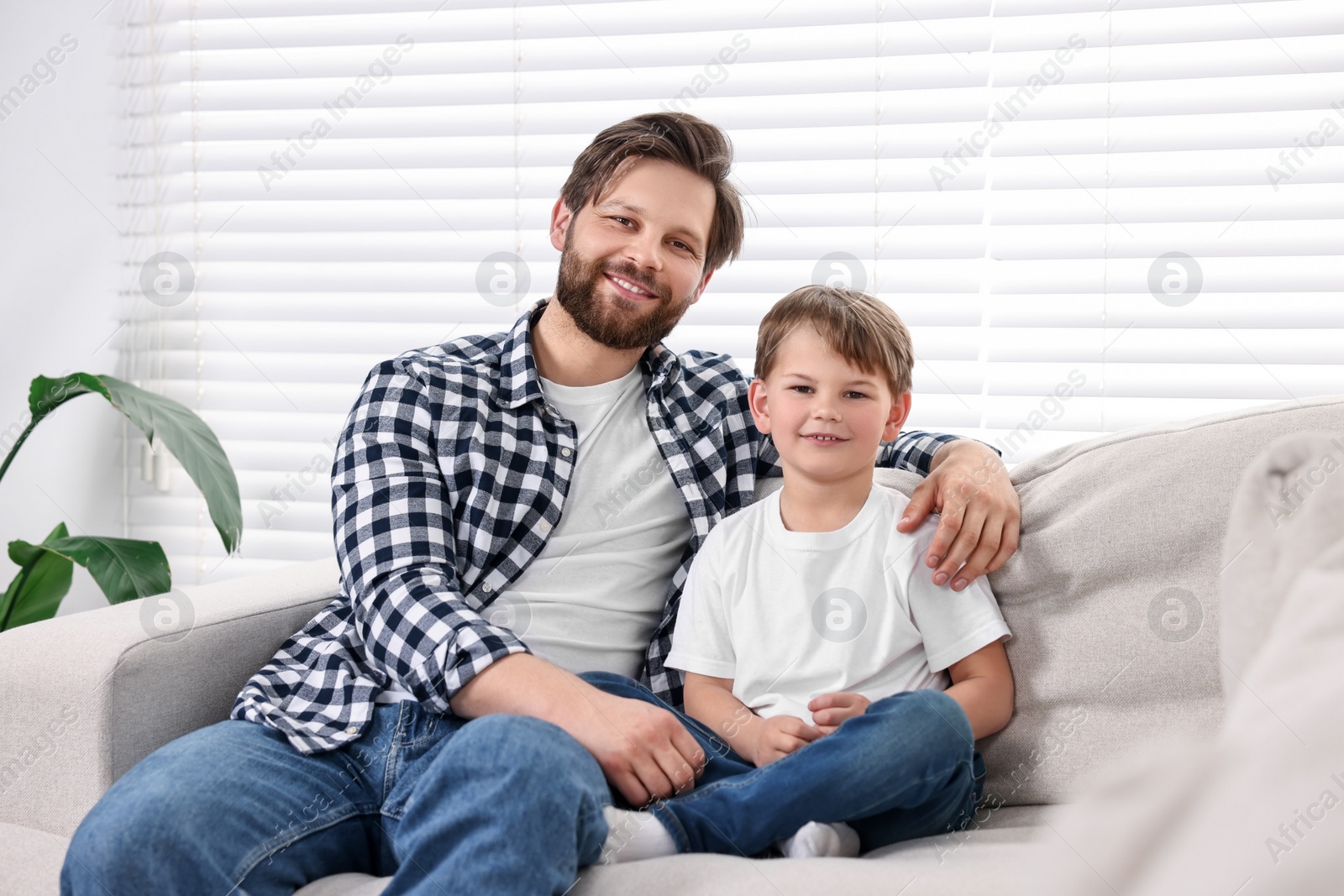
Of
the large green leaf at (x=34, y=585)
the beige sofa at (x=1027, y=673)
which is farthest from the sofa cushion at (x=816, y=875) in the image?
the large green leaf at (x=34, y=585)

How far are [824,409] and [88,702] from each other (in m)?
0.90

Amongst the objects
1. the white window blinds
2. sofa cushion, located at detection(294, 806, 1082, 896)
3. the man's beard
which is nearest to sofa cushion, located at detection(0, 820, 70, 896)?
sofa cushion, located at detection(294, 806, 1082, 896)

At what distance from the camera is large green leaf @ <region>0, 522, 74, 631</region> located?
1.57 m

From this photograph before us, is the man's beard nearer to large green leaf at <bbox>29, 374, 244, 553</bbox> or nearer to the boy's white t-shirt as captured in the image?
the boy's white t-shirt

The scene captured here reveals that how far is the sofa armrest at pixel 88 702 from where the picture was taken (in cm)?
103

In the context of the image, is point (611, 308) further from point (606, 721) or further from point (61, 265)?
point (61, 265)

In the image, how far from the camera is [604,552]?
1.27m

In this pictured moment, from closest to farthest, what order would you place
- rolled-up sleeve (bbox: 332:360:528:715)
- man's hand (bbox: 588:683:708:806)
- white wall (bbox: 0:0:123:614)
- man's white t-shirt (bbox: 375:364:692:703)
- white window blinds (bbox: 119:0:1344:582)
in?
man's hand (bbox: 588:683:708:806), rolled-up sleeve (bbox: 332:360:528:715), man's white t-shirt (bbox: 375:364:692:703), white window blinds (bbox: 119:0:1344:582), white wall (bbox: 0:0:123:614)

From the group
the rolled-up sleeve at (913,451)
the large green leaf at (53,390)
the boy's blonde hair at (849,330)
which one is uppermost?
the boy's blonde hair at (849,330)

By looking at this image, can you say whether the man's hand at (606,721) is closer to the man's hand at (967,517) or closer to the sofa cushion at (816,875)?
the sofa cushion at (816,875)

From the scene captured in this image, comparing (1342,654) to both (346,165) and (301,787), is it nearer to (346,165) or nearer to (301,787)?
(301,787)

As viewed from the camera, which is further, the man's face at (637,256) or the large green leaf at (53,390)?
the large green leaf at (53,390)

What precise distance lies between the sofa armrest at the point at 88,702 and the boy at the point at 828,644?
1.91ft

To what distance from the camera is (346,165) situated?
77.7 inches
